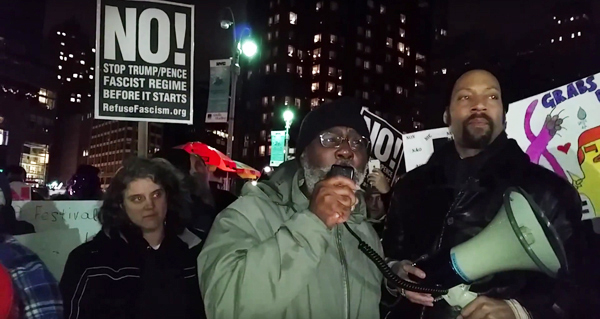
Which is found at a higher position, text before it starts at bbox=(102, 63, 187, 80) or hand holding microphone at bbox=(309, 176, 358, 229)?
text before it starts at bbox=(102, 63, 187, 80)

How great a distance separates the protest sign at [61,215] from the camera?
11.1ft

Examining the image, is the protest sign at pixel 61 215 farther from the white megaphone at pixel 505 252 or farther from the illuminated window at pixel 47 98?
the illuminated window at pixel 47 98

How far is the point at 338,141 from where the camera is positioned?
91.0 inches

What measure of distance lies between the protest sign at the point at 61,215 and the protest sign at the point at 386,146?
105 inches

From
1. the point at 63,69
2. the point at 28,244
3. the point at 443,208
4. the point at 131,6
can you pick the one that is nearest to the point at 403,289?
the point at 443,208

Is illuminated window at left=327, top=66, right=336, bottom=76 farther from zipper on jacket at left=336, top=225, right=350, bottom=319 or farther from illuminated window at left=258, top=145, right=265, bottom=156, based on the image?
zipper on jacket at left=336, top=225, right=350, bottom=319

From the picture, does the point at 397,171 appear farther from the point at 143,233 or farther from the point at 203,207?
the point at 143,233

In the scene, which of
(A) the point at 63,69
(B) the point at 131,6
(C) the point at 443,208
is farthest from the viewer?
(A) the point at 63,69

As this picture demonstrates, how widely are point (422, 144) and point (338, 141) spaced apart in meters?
2.24

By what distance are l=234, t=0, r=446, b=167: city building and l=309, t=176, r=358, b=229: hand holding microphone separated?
82.1 m

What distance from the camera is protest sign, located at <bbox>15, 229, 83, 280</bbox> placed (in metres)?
3.25

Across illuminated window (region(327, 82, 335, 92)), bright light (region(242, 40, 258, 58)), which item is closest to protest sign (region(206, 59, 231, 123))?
bright light (region(242, 40, 258, 58))

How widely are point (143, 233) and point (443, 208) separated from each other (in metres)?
1.83

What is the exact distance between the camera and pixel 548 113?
3240 millimetres
